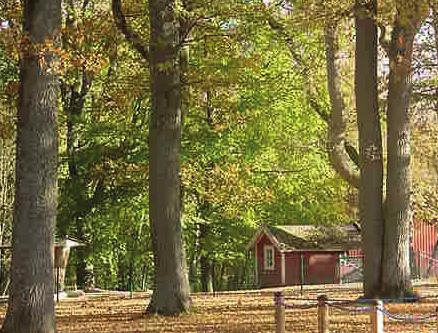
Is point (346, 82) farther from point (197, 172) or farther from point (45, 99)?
point (45, 99)

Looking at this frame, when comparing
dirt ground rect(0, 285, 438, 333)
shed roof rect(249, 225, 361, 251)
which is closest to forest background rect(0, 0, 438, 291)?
shed roof rect(249, 225, 361, 251)

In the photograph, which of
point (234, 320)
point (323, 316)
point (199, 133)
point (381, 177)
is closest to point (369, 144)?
point (381, 177)

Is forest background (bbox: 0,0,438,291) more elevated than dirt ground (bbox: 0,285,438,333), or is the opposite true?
forest background (bbox: 0,0,438,291)

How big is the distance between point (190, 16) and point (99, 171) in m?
16.7

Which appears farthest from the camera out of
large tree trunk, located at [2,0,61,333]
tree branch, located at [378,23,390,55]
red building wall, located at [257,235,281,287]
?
red building wall, located at [257,235,281,287]

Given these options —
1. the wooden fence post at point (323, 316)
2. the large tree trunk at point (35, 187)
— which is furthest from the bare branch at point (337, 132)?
the wooden fence post at point (323, 316)

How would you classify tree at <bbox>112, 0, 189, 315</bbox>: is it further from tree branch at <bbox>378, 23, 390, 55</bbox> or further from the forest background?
tree branch at <bbox>378, 23, 390, 55</bbox>

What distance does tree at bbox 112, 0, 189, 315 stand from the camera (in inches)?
712

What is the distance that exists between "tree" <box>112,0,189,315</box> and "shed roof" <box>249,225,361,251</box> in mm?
24039

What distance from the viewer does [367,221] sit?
2002 cm

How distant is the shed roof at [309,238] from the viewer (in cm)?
4231

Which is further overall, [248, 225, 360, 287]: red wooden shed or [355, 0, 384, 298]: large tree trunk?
[248, 225, 360, 287]: red wooden shed

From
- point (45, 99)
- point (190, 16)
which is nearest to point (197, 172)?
point (190, 16)

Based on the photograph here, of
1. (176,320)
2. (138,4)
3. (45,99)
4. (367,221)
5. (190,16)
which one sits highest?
(138,4)
